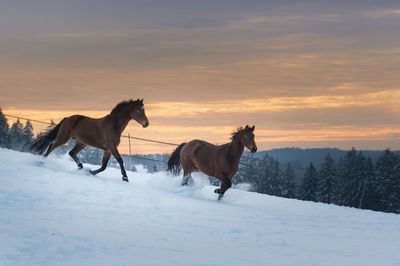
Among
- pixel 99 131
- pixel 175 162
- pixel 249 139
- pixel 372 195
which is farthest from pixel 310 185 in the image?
pixel 99 131

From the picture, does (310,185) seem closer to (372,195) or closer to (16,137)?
(372,195)

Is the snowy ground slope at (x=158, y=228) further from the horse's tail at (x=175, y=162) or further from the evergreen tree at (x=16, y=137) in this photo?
the evergreen tree at (x=16, y=137)

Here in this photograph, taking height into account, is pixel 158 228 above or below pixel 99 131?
below

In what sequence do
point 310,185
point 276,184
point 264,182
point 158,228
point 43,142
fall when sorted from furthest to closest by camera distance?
point 276,184 < point 264,182 < point 310,185 < point 43,142 < point 158,228

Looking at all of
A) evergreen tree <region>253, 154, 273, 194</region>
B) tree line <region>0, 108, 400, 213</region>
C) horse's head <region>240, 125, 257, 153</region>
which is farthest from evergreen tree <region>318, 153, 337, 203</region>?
horse's head <region>240, 125, 257, 153</region>

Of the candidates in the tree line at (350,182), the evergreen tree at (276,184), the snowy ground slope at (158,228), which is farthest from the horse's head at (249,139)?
the evergreen tree at (276,184)

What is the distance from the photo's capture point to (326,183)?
58.3 m

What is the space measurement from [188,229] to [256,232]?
1451 millimetres

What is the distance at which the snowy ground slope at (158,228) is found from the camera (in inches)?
295

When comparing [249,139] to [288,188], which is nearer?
[249,139]

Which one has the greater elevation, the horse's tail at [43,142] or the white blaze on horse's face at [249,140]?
the white blaze on horse's face at [249,140]

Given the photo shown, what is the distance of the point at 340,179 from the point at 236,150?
48.0 metres

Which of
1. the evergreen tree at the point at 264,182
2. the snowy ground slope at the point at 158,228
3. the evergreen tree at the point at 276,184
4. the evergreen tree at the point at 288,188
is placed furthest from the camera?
the evergreen tree at the point at 276,184

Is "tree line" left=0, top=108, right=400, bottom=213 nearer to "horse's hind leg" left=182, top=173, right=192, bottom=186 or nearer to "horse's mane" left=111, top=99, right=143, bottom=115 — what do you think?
"horse's hind leg" left=182, top=173, right=192, bottom=186
